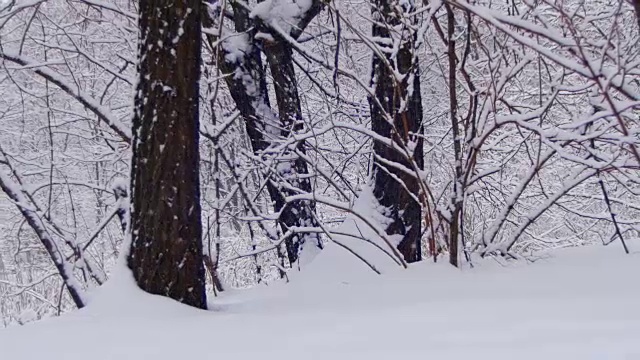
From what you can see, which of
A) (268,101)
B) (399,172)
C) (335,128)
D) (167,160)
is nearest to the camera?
(167,160)

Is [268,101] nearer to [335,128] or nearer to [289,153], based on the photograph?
[289,153]

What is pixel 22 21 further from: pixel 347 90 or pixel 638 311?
pixel 638 311

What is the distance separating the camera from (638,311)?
7.68ft

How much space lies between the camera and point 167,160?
3.14 meters

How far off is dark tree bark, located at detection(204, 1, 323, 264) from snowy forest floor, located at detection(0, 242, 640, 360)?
1.94 m

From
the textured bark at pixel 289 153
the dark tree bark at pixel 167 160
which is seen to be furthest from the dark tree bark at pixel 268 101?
the dark tree bark at pixel 167 160

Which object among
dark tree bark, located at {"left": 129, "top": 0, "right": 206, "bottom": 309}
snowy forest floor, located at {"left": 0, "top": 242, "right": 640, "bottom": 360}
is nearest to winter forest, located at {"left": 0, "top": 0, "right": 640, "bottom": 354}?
dark tree bark, located at {"left": 129, "top": 0, "right": 206, "bottom": 309}

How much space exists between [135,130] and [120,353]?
4.21 feet

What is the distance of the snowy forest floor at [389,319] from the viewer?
204 centimetres

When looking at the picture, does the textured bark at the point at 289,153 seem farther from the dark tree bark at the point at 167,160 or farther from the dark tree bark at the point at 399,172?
the dark tree bark at the point at 167,160

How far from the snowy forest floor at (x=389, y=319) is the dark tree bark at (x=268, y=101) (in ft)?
6.35

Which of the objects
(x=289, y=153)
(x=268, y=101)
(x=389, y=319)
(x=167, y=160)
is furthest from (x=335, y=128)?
(x=389, y=319)

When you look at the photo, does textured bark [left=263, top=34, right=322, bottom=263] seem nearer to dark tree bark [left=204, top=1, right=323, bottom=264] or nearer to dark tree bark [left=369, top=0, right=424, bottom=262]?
dark tree bark [left=204, top=1, right=323, bottom=264]

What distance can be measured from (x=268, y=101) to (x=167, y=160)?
267 centimetres
